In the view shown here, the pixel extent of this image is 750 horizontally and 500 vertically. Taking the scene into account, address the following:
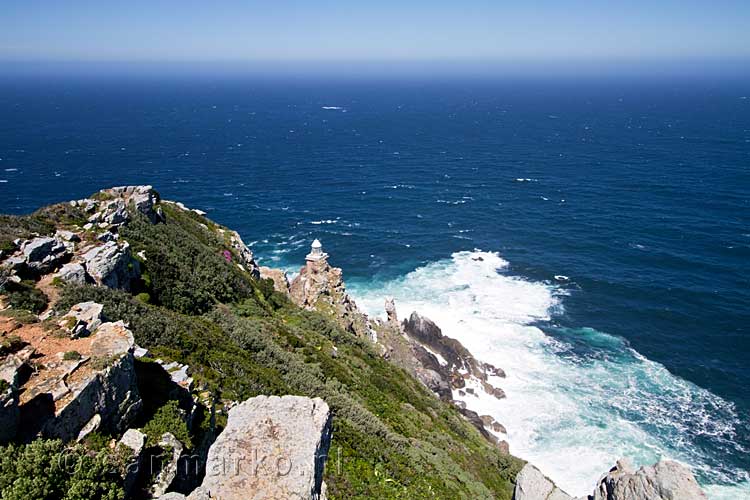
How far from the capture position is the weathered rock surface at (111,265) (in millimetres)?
23609

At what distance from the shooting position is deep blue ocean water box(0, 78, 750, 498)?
52.0 meters

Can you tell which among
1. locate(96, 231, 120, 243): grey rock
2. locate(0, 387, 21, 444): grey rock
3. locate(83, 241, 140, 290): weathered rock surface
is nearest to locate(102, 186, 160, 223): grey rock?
locate(96, 231, 120, 243): grey rock

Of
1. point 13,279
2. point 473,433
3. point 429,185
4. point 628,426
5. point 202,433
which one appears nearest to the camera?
point 202,433

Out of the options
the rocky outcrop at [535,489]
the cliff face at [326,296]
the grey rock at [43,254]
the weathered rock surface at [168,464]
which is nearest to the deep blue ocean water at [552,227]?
the cliff face at [326,296]

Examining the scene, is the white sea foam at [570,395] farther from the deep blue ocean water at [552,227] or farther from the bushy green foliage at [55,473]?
the bushy green foliage at [55,473]

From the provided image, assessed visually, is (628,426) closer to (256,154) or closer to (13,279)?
(13,279)

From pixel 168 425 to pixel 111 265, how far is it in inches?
505

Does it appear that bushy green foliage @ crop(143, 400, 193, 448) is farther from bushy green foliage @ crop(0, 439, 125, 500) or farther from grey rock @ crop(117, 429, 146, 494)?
bushy green foliage @ crop(0, 439, 125, 500)

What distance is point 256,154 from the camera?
15512cm

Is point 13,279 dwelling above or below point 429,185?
above

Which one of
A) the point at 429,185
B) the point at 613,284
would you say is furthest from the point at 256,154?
the point at 613,284

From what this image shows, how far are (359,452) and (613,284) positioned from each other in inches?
2654

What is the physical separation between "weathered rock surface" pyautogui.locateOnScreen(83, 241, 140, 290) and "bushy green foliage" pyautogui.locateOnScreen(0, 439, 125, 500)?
13.2 meters

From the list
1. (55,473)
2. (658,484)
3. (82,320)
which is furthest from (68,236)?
(658,484)
